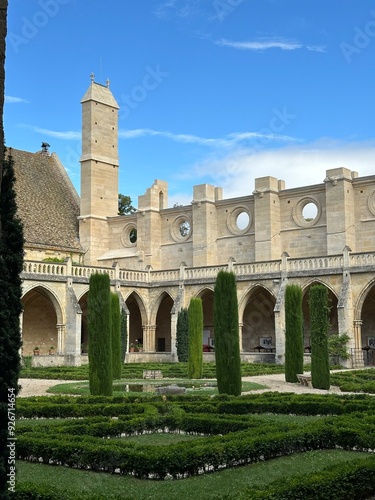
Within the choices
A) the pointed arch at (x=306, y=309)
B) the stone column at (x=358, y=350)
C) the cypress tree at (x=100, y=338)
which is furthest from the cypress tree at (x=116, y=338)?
the pointed arch at (x=306, y=309)

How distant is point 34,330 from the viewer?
34.9 meters

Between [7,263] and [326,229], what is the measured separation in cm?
2959

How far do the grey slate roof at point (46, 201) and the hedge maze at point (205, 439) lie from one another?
2483cm

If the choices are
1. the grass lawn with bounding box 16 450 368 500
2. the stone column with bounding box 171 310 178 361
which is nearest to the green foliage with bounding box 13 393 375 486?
the grass lawn with bounding box 16 450 368 500

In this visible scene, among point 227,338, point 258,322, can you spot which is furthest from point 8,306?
point 258,322

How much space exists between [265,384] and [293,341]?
176 centimetres

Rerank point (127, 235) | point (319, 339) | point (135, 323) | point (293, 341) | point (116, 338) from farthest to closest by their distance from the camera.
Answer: point (127, 235)
point (135, 323)
point (116, 338)
point (293, 341)
point (319, 339)

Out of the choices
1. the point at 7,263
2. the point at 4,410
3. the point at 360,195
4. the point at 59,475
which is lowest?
the point at 59,475

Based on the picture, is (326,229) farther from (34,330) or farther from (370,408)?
(370,408)

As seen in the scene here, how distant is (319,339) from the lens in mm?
19750

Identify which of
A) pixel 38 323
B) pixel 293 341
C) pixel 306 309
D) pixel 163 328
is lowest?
pixel 293 341

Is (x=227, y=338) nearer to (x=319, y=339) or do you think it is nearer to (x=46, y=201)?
(x=319, y=339)

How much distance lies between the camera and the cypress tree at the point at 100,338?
16.0 metres

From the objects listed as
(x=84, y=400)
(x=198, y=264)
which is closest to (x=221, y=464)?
(x=84, y=400)
